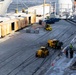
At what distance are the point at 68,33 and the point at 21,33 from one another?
799 cm

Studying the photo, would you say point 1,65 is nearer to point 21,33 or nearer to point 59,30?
point 21,33

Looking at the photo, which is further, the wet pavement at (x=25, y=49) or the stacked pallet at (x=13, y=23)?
the stacked pallet at (x=13, y=23)

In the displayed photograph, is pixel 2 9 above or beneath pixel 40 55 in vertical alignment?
above

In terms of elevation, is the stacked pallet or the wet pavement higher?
the stacked pallet

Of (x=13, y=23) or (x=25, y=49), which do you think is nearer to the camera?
(x=25, y=49)

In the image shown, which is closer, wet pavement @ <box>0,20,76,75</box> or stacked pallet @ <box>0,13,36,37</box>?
wet pavement @ <box>0,20,76,75</box>

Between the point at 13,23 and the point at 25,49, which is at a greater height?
the point at 13,23

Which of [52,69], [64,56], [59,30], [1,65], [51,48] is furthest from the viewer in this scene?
[59,30]

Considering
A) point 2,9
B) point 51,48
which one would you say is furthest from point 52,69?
point 2,9

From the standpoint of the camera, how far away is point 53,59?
1164 inches

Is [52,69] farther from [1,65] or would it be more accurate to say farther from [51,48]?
[51,48]

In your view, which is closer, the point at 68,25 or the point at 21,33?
the point at 21,33

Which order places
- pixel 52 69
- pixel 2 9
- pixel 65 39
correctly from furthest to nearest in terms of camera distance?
pixel 2 9 → pixel 65 39 → pixel 52 69

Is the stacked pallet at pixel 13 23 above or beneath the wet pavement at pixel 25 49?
above
